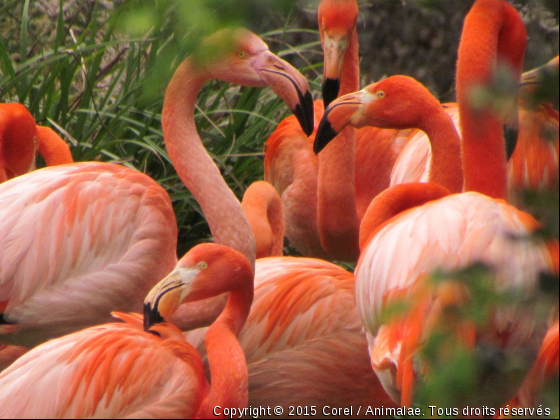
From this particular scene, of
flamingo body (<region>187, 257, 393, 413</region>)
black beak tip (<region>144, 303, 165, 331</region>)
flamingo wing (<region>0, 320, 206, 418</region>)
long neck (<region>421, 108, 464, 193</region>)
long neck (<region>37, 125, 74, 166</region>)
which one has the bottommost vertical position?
flamingo body (<region>187, 257, 393, 413</region>)

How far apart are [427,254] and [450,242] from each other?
0.07m

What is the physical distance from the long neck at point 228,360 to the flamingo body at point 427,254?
1.36 ft

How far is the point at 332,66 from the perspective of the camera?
3.17 metres

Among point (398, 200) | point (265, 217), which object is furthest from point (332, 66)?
point (398, 200)

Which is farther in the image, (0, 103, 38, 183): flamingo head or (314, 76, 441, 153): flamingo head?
(0, 103, 38, 183): flamingo head

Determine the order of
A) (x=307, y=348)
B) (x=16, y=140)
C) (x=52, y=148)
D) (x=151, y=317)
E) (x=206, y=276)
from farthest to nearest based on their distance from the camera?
1. (x=52, y=148)
2. (x=16, y=140)
3. (x=307, y=348)
4. (x=206, y=276)
5. (x=151, y=317)

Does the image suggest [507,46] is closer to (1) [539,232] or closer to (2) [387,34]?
(1) [539,232]

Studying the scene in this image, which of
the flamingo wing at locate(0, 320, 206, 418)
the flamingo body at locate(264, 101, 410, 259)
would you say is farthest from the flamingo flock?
the flamingo body at locate(264, 101, 410, 259)

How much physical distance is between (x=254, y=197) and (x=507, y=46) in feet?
4.37

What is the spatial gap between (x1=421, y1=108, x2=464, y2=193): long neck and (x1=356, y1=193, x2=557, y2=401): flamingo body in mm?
579

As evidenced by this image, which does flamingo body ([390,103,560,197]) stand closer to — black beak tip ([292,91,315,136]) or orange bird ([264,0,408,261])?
orange bird ([264,0,408,261])

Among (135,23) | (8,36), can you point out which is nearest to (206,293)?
(135,23)

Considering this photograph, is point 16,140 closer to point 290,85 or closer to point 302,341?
point 290,85

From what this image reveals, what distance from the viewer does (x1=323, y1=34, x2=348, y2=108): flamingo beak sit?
124 inches
